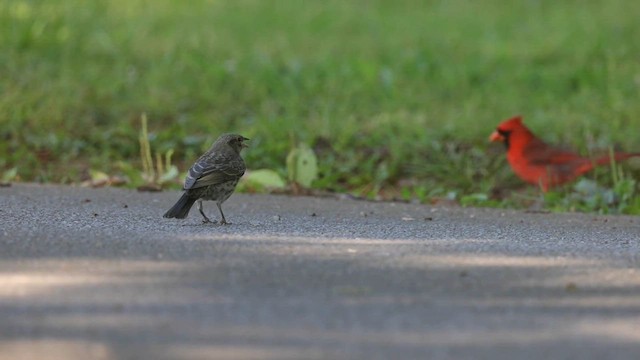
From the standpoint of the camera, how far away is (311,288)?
4215 mm

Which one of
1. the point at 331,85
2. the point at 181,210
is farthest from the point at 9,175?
the point at 331,85

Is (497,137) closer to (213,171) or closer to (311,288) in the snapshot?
(213,171)

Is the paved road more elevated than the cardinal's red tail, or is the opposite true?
the cardinal's red tail

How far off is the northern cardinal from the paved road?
164 cm

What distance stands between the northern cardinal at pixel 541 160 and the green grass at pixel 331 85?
4.9 inches

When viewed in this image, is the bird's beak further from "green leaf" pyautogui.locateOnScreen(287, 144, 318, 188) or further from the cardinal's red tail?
"green leaf" pyautogui.locateOnScreen(287, 144, 318, 188)

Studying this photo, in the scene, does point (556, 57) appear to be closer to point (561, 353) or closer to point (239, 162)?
point (239, 162)

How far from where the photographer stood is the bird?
232 inches

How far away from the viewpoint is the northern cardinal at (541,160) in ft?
26.1

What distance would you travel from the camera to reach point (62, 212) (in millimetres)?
6230

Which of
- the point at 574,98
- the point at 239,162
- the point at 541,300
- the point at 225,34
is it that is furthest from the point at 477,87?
the point at 541,300

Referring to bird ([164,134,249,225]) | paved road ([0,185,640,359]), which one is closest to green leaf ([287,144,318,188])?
paved road ([0,185,640,359])


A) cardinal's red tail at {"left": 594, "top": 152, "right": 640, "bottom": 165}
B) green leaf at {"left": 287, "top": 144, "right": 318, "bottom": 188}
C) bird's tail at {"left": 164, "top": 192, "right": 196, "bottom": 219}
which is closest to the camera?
bird's tail at {"left": 164, "top": 192, "right": 196, "bottom": 219}

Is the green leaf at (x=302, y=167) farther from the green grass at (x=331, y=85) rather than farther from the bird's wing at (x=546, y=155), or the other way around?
the bird's wing at (x=546, y=155)
